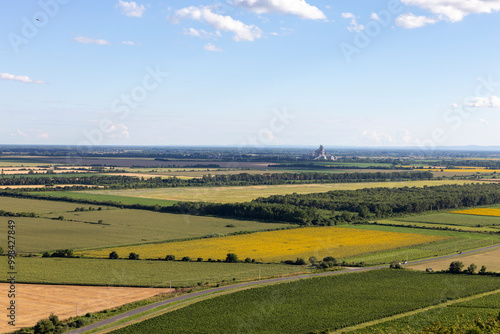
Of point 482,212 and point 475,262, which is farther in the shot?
point 482,212

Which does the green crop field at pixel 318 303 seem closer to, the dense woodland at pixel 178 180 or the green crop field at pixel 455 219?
the green crop field at pixel 455 219

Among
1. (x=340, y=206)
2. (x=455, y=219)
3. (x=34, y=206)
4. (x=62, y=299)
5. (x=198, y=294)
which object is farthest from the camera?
(x=340, y=206)

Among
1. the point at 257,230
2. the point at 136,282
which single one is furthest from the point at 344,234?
the point at 136,282

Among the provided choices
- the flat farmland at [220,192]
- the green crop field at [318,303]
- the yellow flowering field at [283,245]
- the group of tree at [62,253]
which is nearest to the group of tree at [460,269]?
the green crop field at [318,303]

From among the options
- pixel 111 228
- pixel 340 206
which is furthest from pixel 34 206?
pixel 340 206

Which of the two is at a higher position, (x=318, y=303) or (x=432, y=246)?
(x=432, y=246)

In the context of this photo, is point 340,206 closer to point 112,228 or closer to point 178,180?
point 112,228
